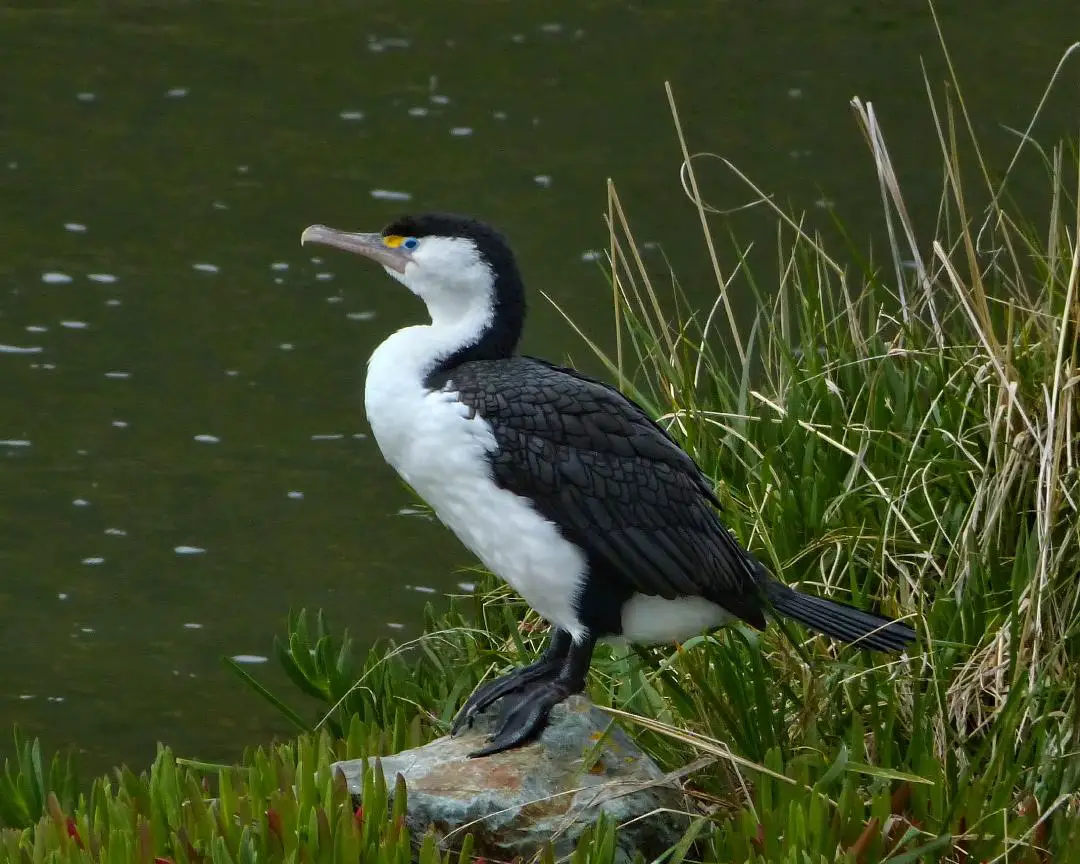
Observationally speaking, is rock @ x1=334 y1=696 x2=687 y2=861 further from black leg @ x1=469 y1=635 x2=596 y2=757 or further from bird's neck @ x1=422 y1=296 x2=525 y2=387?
bird's neck @ x1=422 y1=296 x2=525 y2=387

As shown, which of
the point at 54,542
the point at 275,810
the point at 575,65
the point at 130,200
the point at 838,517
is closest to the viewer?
the point at 275,810

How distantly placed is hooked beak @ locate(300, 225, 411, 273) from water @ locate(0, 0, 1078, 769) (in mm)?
2132

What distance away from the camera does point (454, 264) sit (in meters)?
4.14

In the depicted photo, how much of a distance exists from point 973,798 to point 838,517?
4.51 feet

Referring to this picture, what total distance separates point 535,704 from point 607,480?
1.66 feet

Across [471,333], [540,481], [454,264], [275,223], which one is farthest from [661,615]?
[275,223]

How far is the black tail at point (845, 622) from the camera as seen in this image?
13.5 feet

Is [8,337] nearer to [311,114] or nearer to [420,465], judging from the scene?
[311,114]

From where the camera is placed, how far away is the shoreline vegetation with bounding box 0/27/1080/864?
12.6ft

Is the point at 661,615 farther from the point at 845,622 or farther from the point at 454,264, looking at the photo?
the point at 454,264

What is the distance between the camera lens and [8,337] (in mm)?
8547

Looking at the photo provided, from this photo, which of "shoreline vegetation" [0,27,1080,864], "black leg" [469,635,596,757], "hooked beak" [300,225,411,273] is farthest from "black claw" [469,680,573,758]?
"hooked beak" [300,225,411,273]

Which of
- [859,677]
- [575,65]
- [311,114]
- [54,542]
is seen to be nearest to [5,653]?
[54,542]

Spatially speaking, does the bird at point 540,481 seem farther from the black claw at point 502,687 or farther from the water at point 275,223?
the water at point 275,223
